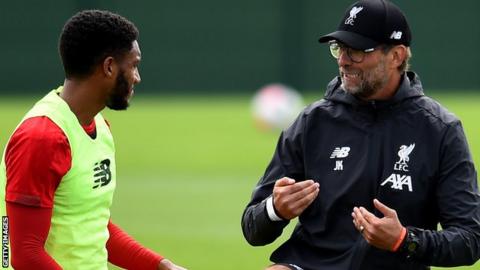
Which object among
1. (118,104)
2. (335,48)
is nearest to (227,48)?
(335,48)

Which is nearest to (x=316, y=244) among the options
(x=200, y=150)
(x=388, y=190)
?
(x=388, y=190)

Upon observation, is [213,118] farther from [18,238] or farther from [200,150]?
[18,238]

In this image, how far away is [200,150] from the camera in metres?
18.9

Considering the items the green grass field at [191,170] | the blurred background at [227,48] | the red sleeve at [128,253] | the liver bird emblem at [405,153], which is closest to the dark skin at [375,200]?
the liver bird emblem at [405,153]

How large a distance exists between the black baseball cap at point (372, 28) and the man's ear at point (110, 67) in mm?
1117

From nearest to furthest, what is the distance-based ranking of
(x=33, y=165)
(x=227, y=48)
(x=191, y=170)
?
(x=33, y=165)
(x=191, y=170)
(x=227, y=48)

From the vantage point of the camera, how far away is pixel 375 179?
5754 millimetres

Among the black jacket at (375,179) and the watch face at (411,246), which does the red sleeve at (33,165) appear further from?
the watch face at (411,246)

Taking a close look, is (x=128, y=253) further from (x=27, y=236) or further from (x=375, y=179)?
(x=375, y=179)

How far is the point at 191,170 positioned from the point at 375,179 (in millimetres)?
10864

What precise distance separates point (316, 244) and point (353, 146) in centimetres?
52

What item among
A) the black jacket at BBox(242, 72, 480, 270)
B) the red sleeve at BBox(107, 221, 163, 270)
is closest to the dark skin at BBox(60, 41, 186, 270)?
the red sleeve at BBox(107, 221, 163, 270)

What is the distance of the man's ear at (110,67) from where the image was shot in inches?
209

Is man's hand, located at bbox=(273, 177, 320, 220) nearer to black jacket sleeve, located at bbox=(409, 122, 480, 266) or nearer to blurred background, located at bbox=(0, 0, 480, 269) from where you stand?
black jacket sleeve, located at bbox=(409, 122, 480, 266)
